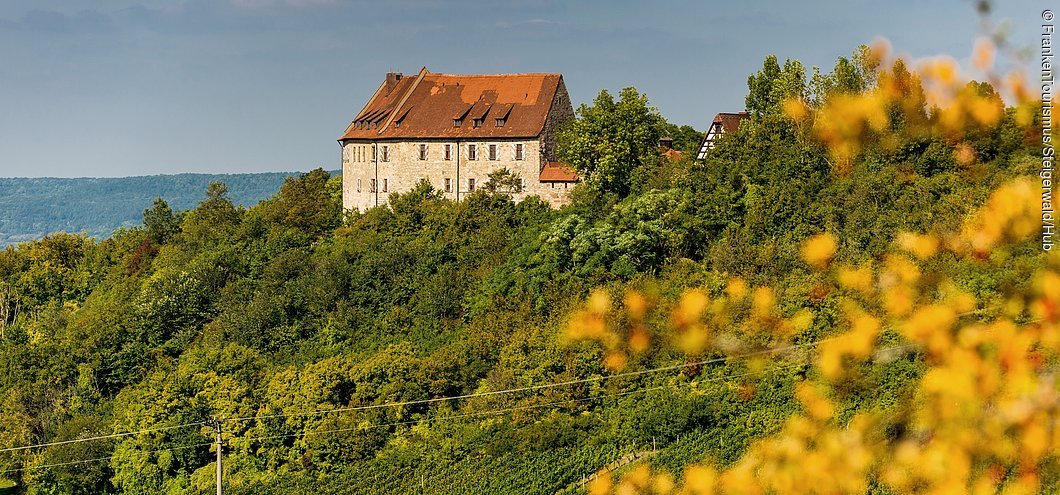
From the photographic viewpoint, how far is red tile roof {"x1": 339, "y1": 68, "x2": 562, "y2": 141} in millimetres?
59500

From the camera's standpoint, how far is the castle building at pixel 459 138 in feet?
191

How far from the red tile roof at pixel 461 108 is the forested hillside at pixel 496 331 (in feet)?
11.4

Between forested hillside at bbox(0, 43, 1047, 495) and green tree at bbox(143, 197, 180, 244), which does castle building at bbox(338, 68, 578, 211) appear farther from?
green tree at bbox(143, 197, 180, 244)

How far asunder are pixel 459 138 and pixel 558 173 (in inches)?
238

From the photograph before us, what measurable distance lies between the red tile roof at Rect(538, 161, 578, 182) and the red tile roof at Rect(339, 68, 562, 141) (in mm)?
1816

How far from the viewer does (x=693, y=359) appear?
1560 inches

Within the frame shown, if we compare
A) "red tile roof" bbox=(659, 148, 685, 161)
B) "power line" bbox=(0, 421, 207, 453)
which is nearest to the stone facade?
"red tile roof" bbox=(659, 148, 685, 161)

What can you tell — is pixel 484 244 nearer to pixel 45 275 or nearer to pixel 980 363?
pixel 45 275

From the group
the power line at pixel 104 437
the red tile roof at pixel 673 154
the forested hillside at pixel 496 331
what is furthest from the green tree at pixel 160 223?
the red tile roof at pixel 673 154

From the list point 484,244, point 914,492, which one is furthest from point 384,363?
point 914,492

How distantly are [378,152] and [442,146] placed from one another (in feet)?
13.3

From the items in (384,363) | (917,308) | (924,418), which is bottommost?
(384,363)

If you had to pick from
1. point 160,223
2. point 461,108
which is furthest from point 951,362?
point 160,223

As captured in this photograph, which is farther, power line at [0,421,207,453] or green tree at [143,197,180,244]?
green tree at [143,197,180,244]
